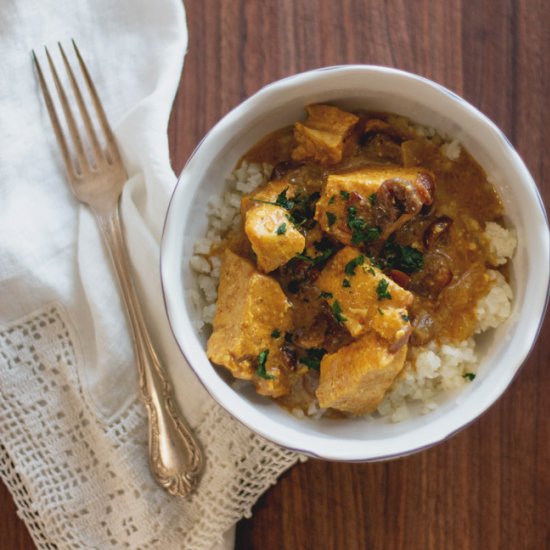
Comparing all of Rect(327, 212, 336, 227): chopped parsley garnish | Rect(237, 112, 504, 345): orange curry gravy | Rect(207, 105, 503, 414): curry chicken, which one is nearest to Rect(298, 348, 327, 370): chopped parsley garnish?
Rect(207, 105, 503, 414): curry chicken

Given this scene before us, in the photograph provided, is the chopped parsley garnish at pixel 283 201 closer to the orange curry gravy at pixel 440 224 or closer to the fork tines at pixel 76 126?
the orange curry gravy at pixel 440 224

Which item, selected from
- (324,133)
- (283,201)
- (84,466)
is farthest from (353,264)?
(84,466)

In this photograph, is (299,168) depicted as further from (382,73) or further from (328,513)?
(328,513)

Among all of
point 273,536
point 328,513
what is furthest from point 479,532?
point 273,536

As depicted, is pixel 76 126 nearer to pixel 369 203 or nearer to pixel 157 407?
pixel 157 407

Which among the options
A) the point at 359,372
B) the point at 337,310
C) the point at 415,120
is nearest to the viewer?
the point at 359,372

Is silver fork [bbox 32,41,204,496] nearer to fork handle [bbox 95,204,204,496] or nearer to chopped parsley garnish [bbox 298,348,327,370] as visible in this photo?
fork handle [bbox 95,204,204,496]

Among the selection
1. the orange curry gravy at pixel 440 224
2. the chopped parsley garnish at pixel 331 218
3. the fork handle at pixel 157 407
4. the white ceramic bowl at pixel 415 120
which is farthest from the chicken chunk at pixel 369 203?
the fork handle at pixel 157 407
